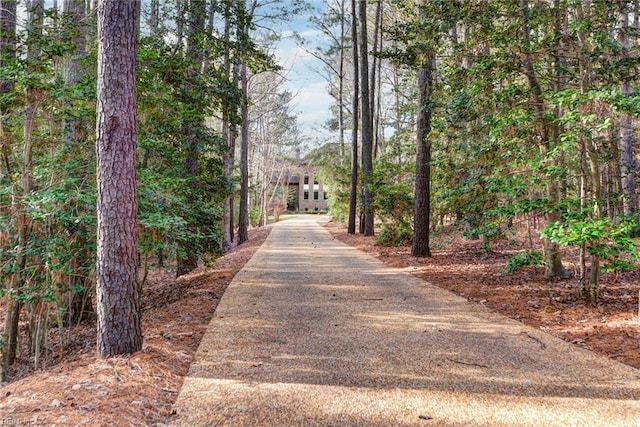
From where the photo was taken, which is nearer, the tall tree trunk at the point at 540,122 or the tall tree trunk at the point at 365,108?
the tall tree trunk at the point at 540,122

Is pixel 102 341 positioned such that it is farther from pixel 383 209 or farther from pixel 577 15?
pixel 383 209

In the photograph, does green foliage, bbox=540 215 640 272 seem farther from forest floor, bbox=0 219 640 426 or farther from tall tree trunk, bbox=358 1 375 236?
tall tree trunk, bbox=358 1 375 236

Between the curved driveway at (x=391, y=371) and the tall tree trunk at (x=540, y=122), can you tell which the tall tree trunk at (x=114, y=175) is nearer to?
the curved driveway at (x=391, y=371)

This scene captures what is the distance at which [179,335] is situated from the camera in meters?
4.90

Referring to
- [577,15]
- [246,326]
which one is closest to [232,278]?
[246,326]

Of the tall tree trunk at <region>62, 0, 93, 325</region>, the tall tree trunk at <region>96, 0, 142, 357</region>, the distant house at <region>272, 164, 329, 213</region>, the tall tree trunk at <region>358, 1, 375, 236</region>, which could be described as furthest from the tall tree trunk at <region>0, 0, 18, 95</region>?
the distant house at <region>272, 164, 329, 213</region>

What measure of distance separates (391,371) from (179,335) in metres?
2.55

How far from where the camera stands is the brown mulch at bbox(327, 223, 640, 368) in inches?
186

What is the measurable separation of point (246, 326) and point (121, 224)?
206 centimetres

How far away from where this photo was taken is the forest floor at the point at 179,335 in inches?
117

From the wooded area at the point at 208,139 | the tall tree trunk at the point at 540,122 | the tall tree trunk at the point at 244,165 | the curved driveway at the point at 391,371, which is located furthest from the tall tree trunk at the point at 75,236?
the tall tree trunk at the point at 244,165

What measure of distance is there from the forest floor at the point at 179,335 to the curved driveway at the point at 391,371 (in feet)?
0.86

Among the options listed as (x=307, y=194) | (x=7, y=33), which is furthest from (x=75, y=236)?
(x=307, y=194)

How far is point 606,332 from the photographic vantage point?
486 centimetres
